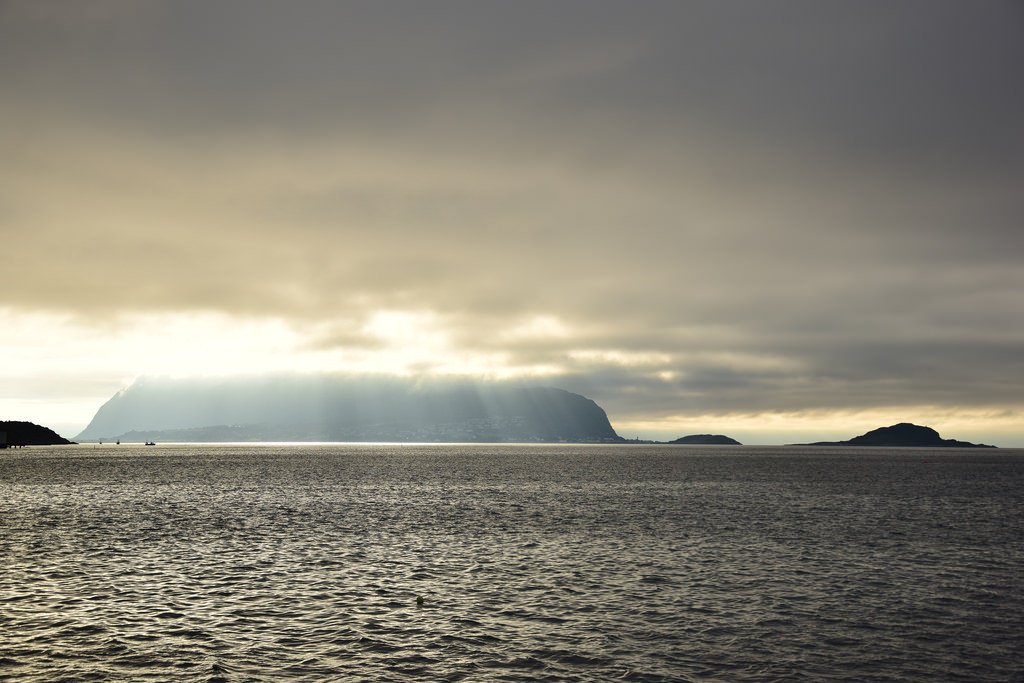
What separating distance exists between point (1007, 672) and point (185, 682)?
3395cm

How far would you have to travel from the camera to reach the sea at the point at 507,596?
3045 cm

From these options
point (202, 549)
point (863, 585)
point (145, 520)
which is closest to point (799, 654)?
point (863, 585)

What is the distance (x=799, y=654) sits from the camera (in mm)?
32344

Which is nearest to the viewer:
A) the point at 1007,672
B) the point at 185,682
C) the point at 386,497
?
the point at 185,682

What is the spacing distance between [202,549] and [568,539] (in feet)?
108

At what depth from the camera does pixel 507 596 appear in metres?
43.3

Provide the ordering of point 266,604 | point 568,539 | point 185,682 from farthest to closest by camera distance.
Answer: point 568,539
point 266,604
point 185,682

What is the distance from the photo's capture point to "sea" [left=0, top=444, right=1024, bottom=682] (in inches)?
1199

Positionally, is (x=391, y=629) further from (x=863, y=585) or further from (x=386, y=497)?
(x=386, y=497)

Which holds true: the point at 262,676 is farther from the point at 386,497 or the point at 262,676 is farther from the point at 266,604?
the point at 386,497

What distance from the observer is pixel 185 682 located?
27.5 metres

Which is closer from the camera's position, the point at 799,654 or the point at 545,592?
the point at 799,654

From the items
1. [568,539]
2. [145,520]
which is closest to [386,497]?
[145,520]

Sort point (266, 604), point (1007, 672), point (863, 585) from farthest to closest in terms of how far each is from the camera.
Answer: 1. point (863, 585)
2. point (266, 604)
3. point (1007, 672)
